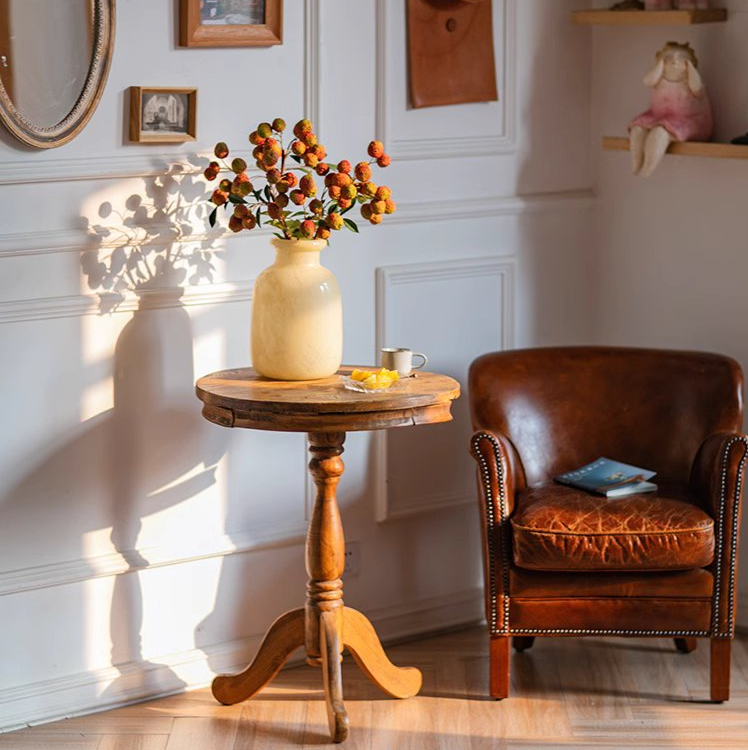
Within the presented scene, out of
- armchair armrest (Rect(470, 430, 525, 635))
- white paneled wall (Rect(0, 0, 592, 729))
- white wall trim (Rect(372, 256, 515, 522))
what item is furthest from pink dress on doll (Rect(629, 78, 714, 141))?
armchair armrest (Rect(470, 430, 525, 635))

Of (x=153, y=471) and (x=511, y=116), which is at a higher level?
(x=511, y=116)

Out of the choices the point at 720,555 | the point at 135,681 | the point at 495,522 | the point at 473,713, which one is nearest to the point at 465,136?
the point at 495,522

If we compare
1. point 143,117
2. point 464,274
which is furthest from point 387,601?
point 143,117

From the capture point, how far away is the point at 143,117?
3314mm

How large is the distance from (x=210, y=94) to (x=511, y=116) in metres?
0.98

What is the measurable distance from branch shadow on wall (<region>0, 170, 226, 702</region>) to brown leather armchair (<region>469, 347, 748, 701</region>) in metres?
0.78

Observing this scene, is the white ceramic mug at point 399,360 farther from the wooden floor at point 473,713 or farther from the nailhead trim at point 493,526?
the wooden floor at point 473,713

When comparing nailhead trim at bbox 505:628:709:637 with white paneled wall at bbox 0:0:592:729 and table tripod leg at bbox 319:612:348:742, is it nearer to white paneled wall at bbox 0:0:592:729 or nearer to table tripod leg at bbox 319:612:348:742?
table tripod leg at bbox 319:612:348:742

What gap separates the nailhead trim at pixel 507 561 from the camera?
337cm

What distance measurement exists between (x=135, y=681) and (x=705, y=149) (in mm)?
2090

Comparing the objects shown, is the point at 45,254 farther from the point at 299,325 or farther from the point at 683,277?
the point at 683,277

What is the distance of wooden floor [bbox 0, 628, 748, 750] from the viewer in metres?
3.28

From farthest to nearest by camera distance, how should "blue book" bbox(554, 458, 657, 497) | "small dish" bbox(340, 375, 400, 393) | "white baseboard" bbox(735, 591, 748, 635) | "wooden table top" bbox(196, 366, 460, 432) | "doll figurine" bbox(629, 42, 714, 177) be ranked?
"white baseboard" bbox(735, 591, 748, 635), "doll figurine" bbox(629, 42, 714, 177), "blue book" bbox(554, 458, 657, 497), "small dish" bbox(340, 375, 400, 393), "wooden table top" bbox(196, 366, 460, 432)

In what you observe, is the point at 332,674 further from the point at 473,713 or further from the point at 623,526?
Result: the point at 623,526
